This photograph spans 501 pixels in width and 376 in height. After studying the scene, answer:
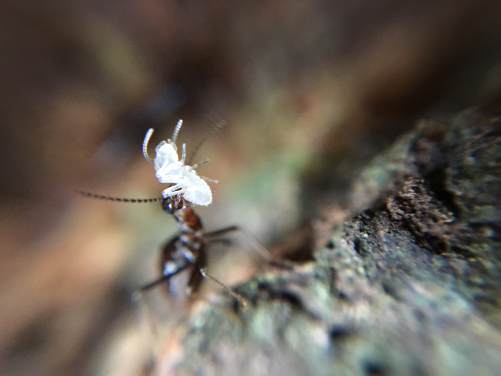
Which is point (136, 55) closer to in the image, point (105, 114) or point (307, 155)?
point (105, 114)

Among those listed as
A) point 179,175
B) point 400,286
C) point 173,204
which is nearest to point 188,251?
point 173,204

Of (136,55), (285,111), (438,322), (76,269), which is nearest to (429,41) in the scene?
(285,111)

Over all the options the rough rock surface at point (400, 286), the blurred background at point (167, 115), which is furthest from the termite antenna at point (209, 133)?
the rough rock surface at point (400, 286)

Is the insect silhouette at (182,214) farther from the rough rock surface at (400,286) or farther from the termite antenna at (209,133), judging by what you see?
the rough rock surface at (400,286)

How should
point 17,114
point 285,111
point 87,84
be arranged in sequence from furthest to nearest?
point 285,111 → point 87,84 → point 17,114

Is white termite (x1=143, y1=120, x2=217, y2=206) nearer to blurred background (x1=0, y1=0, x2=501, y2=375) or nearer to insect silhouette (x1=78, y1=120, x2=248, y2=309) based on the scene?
insect silhouette (x1=78, y1=120, x2=248, y2=309)

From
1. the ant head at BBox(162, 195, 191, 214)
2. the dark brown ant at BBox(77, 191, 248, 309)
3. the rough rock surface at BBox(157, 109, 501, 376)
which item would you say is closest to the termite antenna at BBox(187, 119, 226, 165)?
the ant head at BBox(162, 195, 191, 214)

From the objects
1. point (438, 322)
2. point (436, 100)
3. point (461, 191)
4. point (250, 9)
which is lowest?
point (438, 322)
